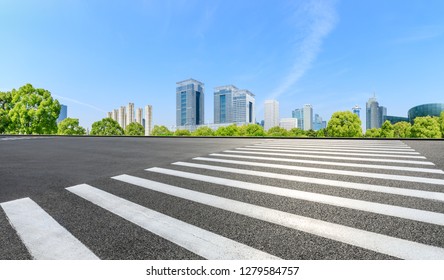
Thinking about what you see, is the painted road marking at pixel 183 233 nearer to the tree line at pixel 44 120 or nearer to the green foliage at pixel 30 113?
the tree line at pixel 44 120

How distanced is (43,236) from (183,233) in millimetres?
1578

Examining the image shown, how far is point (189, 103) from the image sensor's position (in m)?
164

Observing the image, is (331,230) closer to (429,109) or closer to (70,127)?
(70,127)

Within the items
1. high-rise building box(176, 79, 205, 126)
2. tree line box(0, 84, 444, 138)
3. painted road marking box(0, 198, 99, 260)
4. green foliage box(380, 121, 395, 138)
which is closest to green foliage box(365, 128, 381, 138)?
green foliage box(380, 121, 395, 138)

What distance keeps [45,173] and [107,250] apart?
4914mm

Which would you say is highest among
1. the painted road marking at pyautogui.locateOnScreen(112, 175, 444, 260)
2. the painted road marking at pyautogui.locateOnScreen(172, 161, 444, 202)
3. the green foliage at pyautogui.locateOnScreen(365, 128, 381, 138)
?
the green foliage at pyautogui.locateOnScreen(365, 128, 381, 138)

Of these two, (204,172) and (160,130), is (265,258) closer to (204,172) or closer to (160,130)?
(204,172)

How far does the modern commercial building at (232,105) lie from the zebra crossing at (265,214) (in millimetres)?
167599

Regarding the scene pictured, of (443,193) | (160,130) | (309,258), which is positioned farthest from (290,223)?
(160,130)

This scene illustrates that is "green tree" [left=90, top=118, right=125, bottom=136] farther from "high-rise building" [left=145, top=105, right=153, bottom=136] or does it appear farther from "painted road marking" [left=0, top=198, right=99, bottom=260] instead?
"high-rise building" [left=145, top=105, right=153, bottom=136]

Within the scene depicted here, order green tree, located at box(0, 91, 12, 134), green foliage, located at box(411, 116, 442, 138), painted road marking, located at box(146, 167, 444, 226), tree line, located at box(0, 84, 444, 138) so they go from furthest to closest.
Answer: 1. green tree, located at box(0, 91, 12, 134)
2. tree line, located at box(0, 84, 444, 138)
3. green foliage, located at box(411, 116, 442, 138)
4. painted road marking, located at box(146, 167, 444, 226)

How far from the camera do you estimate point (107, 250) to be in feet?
7.02

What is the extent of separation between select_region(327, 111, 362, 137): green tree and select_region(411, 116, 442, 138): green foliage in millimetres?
8912

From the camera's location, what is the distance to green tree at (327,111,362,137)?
4038 cm
